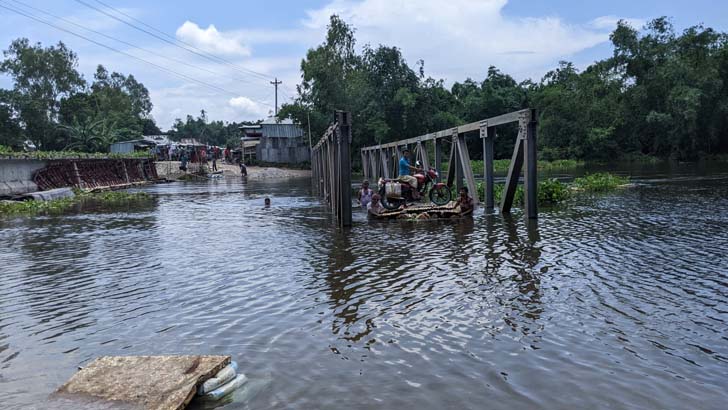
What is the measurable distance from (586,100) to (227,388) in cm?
6491

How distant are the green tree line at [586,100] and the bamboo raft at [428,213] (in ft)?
129

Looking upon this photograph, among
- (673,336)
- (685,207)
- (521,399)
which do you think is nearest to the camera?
(521,399)

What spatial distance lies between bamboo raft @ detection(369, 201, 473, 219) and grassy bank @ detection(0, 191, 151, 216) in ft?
41.0

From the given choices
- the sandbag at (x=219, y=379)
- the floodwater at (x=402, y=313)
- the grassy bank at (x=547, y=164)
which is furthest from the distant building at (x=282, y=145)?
the sandbag at (x=219, y=379)

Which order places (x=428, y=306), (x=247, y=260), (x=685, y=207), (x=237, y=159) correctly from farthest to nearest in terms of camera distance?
1. (x=237, y=159)
2. (x=685, y=207)
3. (x=247, y=260)
4. (x=428, y=306)

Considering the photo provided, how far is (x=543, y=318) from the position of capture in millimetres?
6168

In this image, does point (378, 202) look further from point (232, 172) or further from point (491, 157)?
point (232, 172)

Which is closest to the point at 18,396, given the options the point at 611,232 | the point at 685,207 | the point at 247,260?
the point at 247,260

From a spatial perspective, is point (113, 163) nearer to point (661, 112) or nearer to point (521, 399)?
point (521, 399)

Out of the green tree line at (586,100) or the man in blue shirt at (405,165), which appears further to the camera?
the green tree line at (586,100)

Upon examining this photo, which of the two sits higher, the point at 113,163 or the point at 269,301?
the point at 113,163

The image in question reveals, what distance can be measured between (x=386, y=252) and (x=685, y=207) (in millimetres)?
10915

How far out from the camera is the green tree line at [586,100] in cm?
5644

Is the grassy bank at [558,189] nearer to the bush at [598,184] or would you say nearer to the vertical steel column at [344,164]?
the bush at [598,184]
